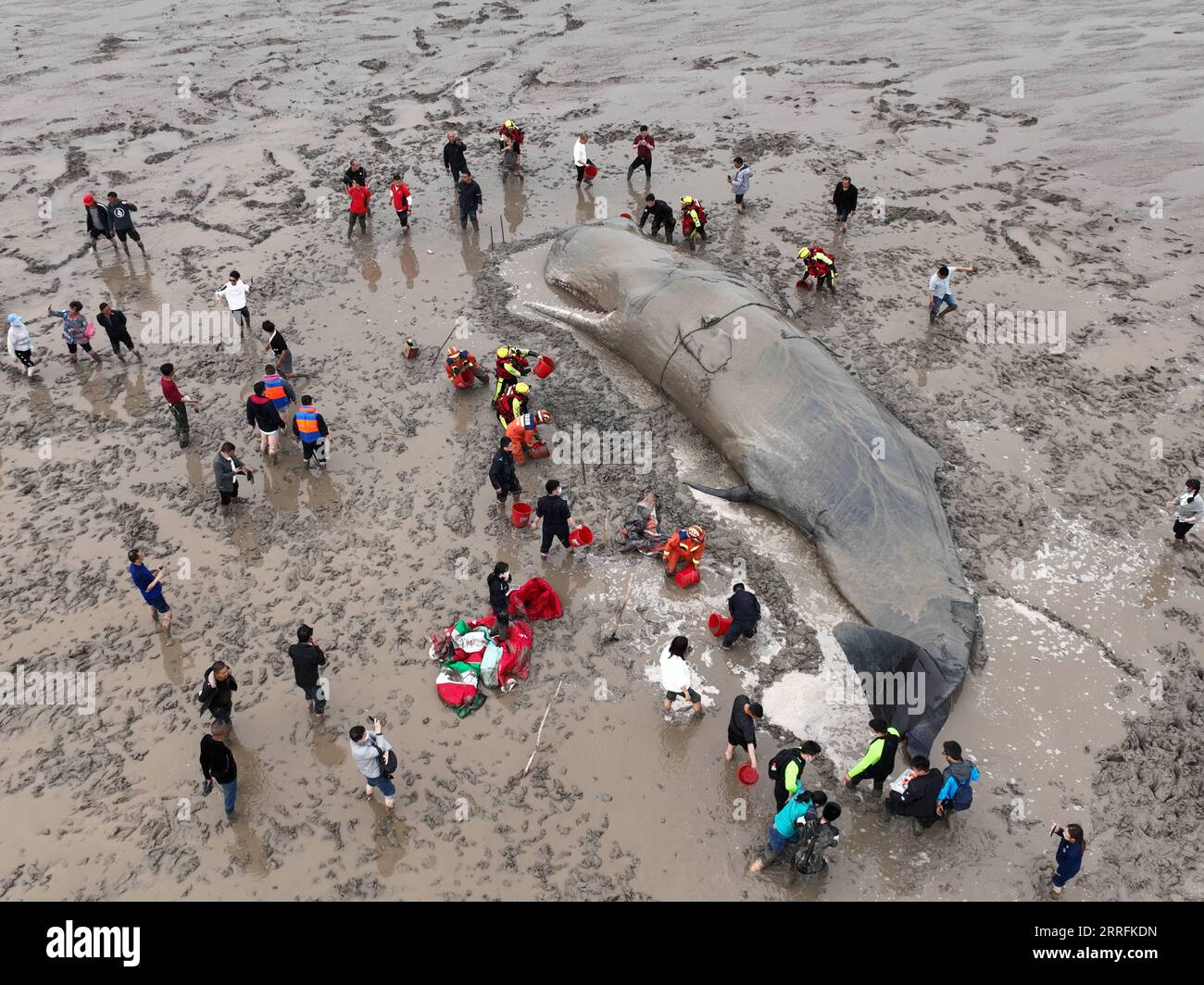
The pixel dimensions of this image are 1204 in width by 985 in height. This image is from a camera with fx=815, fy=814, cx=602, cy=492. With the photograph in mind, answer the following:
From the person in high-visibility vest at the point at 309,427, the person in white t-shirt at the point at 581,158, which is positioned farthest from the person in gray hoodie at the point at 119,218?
the person in white t-shirt at the point at 581,158

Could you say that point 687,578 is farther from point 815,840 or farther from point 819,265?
point 819,265

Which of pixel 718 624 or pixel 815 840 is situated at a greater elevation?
pixel 718 624

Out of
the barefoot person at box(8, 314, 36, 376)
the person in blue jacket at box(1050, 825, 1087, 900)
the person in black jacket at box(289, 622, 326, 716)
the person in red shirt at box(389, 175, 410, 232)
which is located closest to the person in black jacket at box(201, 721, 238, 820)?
the person in black jacket at box(289, 622, 326, 716)

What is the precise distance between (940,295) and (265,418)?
10840 millimetres

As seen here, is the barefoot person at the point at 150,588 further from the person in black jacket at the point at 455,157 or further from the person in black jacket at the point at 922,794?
the person in black jacket at the point at 455,157

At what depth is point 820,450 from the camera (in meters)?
10.2

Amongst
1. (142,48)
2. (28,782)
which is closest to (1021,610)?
(28,782)

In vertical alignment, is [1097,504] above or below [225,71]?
below

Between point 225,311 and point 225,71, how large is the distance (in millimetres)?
14080

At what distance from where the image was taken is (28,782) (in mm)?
A: 8172

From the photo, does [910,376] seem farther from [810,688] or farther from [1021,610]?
[810,688]

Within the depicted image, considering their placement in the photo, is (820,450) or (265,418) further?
(265,418)

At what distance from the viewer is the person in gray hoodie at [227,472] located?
1055 centimetres

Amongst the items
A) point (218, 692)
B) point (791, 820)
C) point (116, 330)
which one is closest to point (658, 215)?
point (116, 330)
